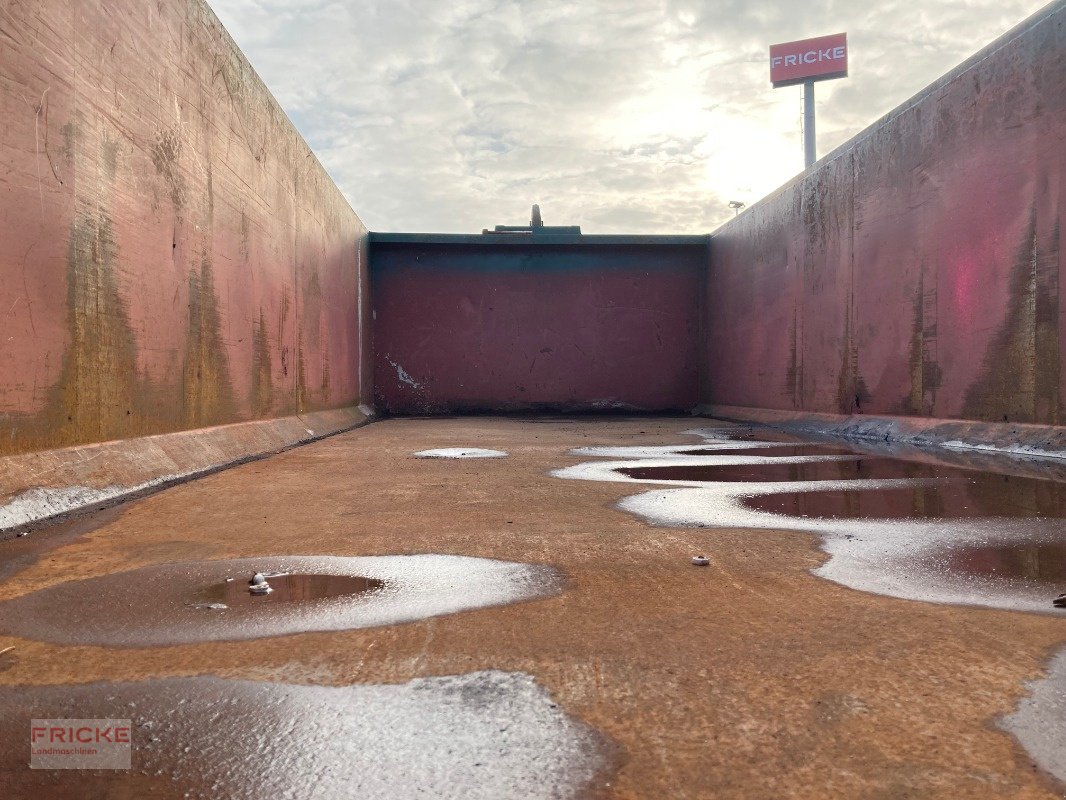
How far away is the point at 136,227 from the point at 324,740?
3.45 m

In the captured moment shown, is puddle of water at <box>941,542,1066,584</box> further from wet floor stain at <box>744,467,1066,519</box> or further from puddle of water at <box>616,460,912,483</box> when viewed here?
puddle of water at <box>616,460,912,483</box>

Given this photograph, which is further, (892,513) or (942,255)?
(942,255)

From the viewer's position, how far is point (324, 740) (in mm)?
1030

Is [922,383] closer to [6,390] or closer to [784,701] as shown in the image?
[784,701]

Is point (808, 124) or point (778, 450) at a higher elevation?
point (808, 124)

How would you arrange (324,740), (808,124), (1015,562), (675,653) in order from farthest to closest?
(808,124) < (1015,562) < (675,653) < (324,740)

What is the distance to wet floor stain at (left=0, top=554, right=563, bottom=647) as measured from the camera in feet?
4.91

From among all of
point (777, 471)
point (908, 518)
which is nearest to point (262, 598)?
point (908, 518)

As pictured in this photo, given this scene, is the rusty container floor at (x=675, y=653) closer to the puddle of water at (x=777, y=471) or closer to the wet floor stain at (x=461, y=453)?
the puddle of water at (x=777, y=471)

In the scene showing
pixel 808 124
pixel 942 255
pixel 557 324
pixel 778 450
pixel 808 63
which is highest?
pixel 808 63

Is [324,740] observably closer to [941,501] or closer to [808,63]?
[941,501]

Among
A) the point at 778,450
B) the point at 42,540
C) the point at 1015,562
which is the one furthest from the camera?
the point at 778,450

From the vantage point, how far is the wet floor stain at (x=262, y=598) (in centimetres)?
150

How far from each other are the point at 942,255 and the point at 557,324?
6725 millimetres
